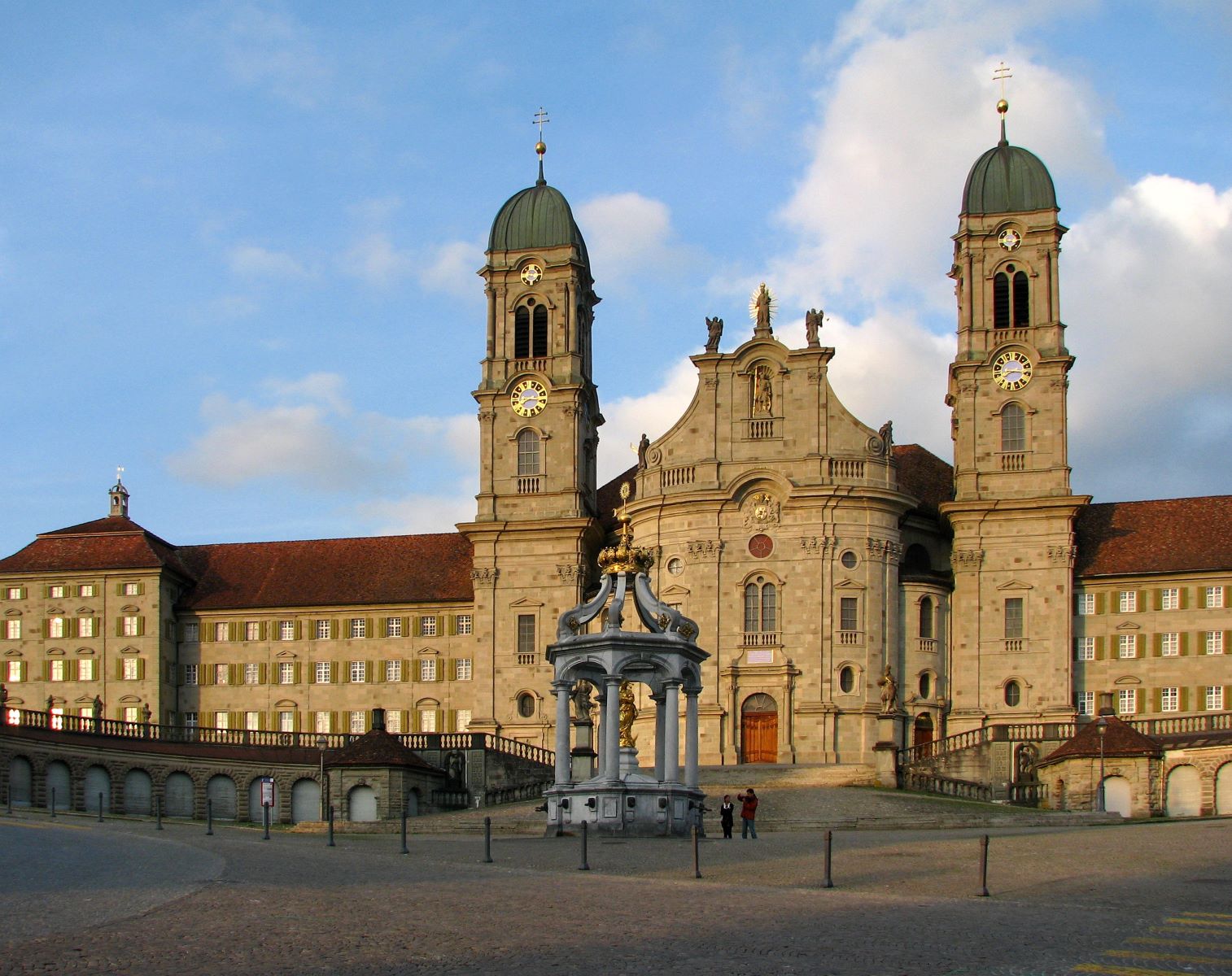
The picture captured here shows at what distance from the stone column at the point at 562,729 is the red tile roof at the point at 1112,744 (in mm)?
20587

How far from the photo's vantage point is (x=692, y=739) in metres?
50.9

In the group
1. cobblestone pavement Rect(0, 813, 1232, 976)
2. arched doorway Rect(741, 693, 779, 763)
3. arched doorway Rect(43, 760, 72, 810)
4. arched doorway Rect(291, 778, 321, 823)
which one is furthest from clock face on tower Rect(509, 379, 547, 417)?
cobblestone pavement Rect(0, 813, 1232, 976)

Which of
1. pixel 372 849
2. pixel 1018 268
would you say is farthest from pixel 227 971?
pixel 1018 268

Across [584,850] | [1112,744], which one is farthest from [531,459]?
[584,850]

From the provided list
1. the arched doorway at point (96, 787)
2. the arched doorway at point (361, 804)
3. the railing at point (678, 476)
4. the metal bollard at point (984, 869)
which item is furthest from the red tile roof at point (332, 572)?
the metal bollard at point (984, 869)

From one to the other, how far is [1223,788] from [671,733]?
23.3 m

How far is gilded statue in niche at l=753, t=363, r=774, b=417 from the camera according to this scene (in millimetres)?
79500

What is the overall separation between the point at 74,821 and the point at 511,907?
2888 centimetres

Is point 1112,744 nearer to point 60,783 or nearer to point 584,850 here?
point 584,850

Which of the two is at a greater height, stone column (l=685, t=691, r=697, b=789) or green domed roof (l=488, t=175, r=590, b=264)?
green domed roof (l=488, t=175, r=590, b=264)

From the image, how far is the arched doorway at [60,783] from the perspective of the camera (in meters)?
69.6

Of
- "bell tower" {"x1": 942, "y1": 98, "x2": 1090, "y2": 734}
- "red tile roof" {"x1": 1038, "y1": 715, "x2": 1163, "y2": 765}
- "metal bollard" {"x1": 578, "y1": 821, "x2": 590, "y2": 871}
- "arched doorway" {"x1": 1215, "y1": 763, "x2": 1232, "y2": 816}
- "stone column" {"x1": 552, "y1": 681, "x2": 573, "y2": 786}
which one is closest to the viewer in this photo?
"metal bollard" {"x1": 578, "y1": 821, "x2": 590, "y2": 871}

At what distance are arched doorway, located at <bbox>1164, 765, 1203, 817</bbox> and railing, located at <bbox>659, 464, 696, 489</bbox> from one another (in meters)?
24.6

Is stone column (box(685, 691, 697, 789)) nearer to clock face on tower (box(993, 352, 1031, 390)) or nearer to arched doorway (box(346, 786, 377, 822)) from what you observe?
arched doorway (box(346, 786, 377, 822))
